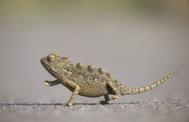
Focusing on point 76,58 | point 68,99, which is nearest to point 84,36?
point 76,58

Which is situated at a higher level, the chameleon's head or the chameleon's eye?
the chameleon's eye

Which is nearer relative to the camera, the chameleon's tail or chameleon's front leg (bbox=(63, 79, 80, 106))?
chameleon's front leg (bbox=(63, 79, 80, 106))

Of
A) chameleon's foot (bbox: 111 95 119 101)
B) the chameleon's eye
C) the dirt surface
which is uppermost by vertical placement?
the chameleon's eye

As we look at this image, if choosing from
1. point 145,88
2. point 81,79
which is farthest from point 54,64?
point 145,88

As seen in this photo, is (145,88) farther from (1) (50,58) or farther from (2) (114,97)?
(1) (50,58)

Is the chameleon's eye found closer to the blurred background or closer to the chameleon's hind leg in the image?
the blurred background

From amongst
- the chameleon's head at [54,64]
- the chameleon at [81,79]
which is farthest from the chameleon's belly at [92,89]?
the chameleon's head at [54,64]

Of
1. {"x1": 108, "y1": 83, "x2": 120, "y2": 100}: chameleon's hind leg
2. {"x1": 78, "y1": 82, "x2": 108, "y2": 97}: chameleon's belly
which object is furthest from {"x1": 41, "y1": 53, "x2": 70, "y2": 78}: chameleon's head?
{"x1": 108, "y1": 83, "x2": 120, "y2": 100}: chameleon's hind leg
